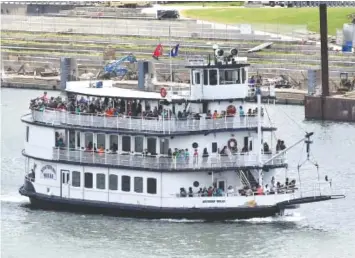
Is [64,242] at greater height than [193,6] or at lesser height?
lesser

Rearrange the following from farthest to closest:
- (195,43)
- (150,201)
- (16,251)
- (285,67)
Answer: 1. (195,43)
2. (285,67)
3. (150,201)
4. (16,251)

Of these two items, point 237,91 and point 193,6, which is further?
point 193,6

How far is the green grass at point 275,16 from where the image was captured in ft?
477

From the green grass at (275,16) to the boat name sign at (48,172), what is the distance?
6590 centimetres

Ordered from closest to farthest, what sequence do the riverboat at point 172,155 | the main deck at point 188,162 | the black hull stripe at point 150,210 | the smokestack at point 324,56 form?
1. the black hull stripe at point 150,210
2. the riverboat at point 172,155
3. the main deck at point 188,162
4. the smokestack at point 324,56

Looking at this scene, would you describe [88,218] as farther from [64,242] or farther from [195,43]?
[195,43]

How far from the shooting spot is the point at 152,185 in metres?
74.8

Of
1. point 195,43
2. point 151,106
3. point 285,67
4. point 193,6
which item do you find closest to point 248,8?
point 193,6

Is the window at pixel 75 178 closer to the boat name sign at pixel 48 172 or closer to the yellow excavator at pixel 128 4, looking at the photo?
the boat name sign at pixel 48 172

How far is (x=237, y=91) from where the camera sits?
247ft

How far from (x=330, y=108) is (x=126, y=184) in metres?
33.0

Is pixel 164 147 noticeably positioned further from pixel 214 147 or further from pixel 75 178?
pixel 75 178

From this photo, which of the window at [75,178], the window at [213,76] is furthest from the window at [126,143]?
the window at [213,76]

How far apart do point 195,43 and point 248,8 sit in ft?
82.7
